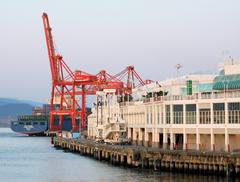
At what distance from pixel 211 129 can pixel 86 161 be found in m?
22.2

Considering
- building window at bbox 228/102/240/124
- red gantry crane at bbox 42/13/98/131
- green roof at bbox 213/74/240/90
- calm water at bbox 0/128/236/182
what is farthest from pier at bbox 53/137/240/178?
red gantry crane at bbox 42/13/98/131

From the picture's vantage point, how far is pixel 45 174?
70.8m

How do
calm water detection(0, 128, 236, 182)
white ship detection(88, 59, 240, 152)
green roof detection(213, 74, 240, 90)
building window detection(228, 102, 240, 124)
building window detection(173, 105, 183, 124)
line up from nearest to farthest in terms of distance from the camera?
calm water detection(0, 128, 236, 182) → building window detection(228, 102, 240, 124) → white ship detection(88, 59, 240, 152) → green roof detection(213, 74, 240, 90) → building window detection(173, 105, 183, 124)

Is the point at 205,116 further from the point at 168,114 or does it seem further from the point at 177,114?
the point at 168,114

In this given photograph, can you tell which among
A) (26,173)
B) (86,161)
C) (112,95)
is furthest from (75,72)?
(26,173)

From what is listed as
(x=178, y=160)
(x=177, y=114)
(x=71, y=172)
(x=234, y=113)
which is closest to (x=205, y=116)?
(x=234, y=113)

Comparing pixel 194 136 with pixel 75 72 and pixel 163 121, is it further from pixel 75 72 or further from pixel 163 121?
pixel 75 72

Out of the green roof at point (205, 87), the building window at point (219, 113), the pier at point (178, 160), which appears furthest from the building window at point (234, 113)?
the green roof at point (205, 87)

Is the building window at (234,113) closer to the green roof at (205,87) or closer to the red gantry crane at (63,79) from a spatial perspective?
the green roof at (205,87)

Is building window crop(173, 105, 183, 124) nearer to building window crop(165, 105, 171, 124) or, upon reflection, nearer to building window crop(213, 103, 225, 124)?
building window crop(165, 105, 171, 124)

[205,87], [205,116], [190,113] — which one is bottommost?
[205,116]

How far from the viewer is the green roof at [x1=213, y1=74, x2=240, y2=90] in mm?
73000

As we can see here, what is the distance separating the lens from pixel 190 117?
72.4 meters

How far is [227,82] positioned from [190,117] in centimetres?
667
